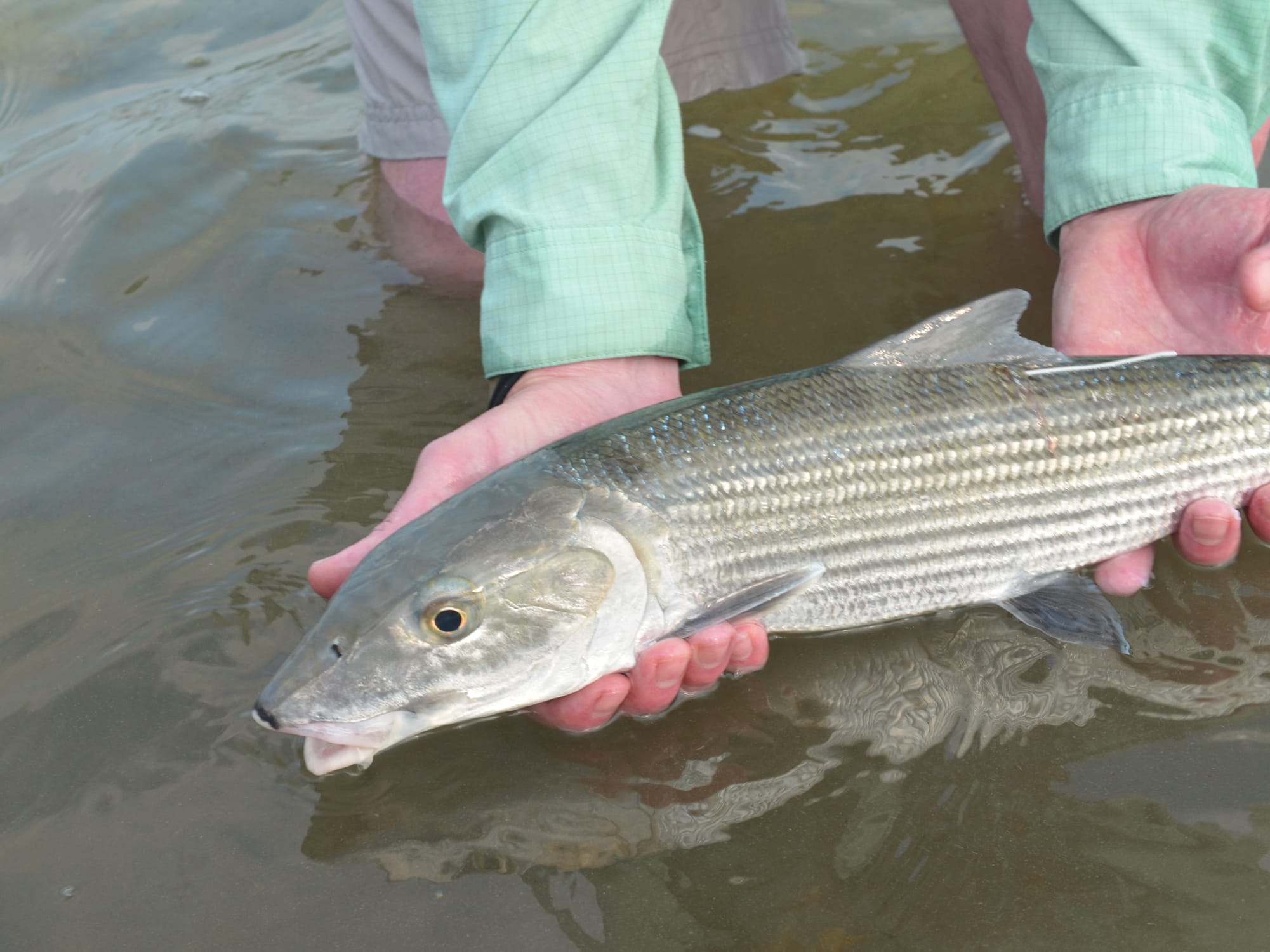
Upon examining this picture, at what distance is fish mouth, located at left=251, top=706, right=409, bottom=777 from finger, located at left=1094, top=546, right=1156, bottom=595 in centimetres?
200

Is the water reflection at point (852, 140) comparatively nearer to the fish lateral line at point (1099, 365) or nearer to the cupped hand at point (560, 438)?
the cupped hand at point (560, 438)

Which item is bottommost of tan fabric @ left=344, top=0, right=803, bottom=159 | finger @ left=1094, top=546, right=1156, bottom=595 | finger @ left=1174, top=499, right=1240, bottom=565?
finger @ left=1094, top=546, right=1156, bottom=595

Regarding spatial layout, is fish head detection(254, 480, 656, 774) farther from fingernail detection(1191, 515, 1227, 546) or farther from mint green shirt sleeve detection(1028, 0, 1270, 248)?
mint green shirt sleeve detection(1028, 0, 1270, 248)

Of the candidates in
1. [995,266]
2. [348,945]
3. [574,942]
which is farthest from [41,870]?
[995,266]

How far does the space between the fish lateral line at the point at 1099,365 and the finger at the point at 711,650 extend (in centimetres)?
116

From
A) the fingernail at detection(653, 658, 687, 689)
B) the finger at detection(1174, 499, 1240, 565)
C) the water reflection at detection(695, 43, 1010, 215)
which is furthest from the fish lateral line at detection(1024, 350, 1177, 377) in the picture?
the water reflection at detection(695, 43, 1010, 215)

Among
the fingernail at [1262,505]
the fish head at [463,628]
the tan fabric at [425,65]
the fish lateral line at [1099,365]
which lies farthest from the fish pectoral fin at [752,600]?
the tan fabric at [425,65]

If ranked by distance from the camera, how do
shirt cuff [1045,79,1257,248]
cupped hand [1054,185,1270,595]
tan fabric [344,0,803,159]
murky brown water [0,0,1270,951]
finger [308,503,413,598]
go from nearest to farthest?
murky brown water [0,0,1270,951]
finger [308,503,413,598]
cupped hand [1054,185,1270,595]
shirt cuff [1045,79,1257,248]
tan fabric [344,0,803,159]

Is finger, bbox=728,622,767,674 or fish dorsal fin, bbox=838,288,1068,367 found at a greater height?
fish dorsal fin, bbox=838,288,1068,367

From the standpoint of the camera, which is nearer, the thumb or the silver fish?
the silver fish

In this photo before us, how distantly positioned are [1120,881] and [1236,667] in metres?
0.84

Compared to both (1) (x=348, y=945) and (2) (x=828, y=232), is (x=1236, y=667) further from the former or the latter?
(2) (x=828, y=232)

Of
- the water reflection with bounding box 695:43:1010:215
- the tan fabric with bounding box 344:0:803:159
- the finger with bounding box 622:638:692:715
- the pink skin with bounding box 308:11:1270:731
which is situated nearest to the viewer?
the finger with bounding box 622:638:692:715

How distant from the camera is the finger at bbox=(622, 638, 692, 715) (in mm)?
2602
